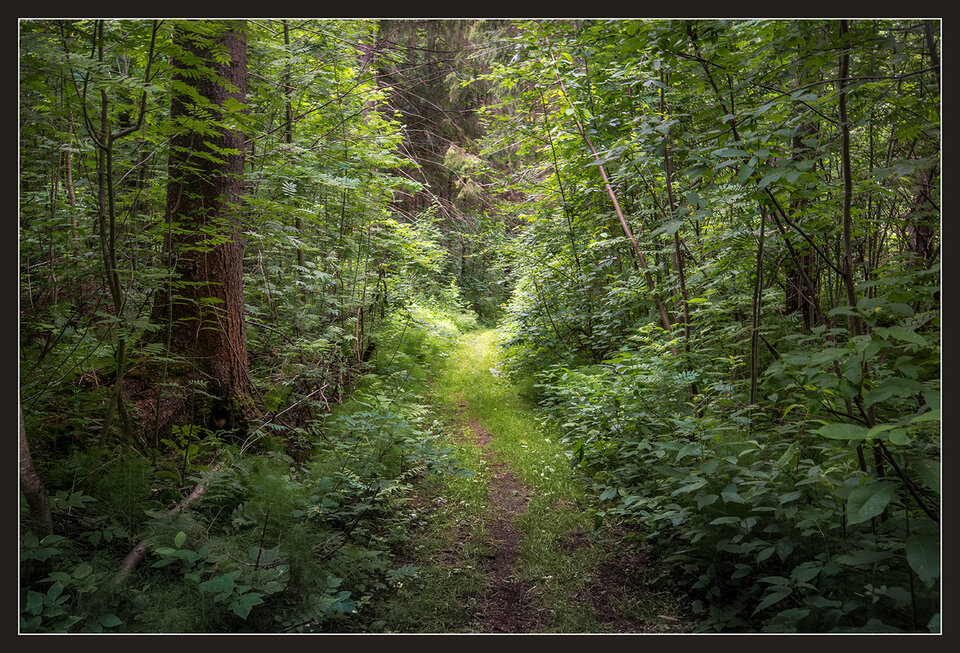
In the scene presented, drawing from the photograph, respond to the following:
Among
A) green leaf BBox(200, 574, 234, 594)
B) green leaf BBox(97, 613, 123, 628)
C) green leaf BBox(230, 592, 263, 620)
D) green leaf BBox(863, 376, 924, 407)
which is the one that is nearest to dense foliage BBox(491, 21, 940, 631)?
green leaf BBox(863, 376, 924, 407)

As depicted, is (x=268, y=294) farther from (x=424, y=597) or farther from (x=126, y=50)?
(x=424, y=597)

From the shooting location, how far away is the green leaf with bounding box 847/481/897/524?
5.54 ft

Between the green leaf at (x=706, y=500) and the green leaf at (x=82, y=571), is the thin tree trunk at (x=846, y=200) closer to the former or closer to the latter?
the green leaf at (x=706, y=500)

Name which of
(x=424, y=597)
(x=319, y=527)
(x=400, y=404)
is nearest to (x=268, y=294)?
(x=400, y=404)

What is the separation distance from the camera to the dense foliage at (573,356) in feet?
7.32

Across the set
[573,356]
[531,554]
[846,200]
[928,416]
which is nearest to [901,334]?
[928,416]

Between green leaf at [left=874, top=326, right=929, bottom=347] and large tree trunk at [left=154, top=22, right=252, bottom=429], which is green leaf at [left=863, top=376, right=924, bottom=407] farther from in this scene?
large tree trunk at [left=154, top=22, right=252, bottom=429]

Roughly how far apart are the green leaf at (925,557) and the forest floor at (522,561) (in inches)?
42.6

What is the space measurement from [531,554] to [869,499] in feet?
6.70

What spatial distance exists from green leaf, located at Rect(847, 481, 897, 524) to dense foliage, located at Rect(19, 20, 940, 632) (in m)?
0.01

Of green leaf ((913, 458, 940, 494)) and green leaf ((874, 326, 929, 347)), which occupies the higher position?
green leaf ((874, 326, 929, 347))

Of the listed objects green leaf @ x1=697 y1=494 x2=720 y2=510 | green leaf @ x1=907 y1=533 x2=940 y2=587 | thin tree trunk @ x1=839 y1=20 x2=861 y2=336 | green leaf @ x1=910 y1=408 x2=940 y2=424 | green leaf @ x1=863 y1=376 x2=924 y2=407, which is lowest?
green leaf @ x1=697 y1=494 x2=720 y2=510

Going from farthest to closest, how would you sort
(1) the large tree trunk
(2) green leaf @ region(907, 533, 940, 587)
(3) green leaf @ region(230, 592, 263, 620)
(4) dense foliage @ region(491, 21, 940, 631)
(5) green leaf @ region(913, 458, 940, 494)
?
(1) the large tree trunk, (3) green leaf @ region(230, 592, 263, 620), (4) dense foliage @ region(491, 21, 940, 631), (5) green leaf @ region(913, 458, 940, 494), (2) green leaf @ region(907, 533, 940, 587)

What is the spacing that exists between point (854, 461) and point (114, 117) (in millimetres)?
5589
